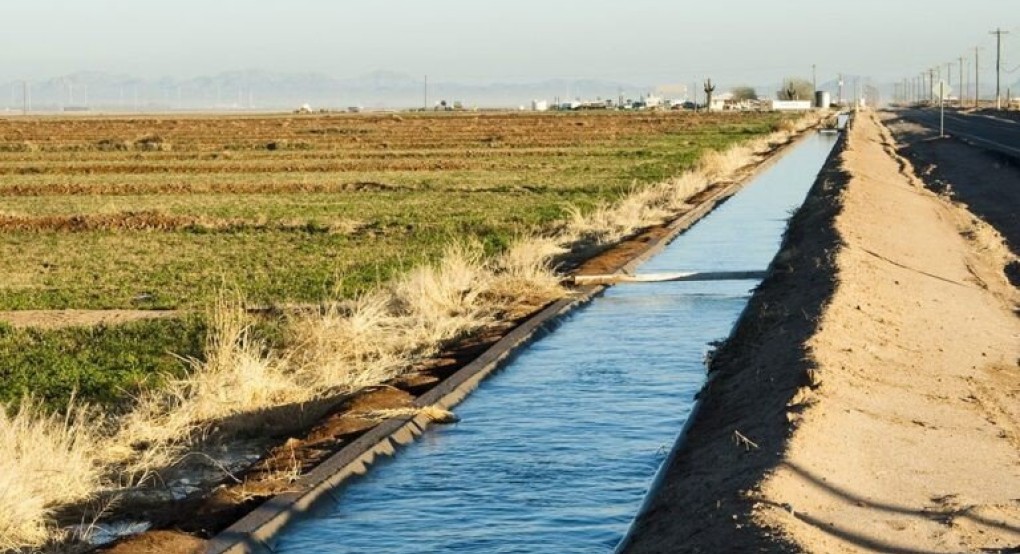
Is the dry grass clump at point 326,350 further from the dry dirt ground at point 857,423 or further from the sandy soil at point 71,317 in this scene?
the dry dirt ground at point 857,423

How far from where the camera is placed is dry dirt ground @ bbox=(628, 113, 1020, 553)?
776 centimetres

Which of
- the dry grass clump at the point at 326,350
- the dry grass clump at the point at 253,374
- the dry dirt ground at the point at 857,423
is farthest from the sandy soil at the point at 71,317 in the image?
the dry dirt ground at the point at 857,423

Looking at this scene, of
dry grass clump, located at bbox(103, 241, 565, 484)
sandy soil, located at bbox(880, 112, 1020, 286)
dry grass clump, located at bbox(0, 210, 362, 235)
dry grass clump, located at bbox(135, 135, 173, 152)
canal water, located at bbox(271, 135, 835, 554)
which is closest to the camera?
canal water, located at bbox(271, 135, 835, 554)

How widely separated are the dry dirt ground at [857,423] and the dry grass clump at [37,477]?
3.19 metres

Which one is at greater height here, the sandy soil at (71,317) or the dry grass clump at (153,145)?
the dry grass clump at (153,145)

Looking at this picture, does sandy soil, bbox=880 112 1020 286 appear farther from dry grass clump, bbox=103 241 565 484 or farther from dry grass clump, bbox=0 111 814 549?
dry grass clump, bbox=0 111 814 549

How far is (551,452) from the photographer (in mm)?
10820

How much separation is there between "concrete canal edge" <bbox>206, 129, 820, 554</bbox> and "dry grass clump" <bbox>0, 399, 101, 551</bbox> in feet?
3.27

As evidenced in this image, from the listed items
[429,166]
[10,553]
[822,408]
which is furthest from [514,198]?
[10,553]

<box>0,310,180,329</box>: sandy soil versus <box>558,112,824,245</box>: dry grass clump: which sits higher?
<box>558,112,824,245</box>: dry grass clump

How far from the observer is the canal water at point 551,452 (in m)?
8.80

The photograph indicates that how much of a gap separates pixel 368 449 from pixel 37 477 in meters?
2.26

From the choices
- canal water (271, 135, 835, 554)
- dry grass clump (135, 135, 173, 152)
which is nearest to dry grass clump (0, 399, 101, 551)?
canal water (271, 135, 835, 554)

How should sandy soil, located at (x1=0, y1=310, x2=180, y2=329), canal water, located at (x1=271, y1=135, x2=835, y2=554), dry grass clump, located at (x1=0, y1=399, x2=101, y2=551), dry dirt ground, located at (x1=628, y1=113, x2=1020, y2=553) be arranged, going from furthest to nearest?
sandy soil, located at (x1=0, y1=310, x2=180, y2=329) → canal water, located at (x1=271, y1=135, x2=835, y2=554) → dry grass clump, located at (x1=0, y1=399, x2=101, y2=551) → dry dirt ground, located at (x1=628, y1=113, x2=1020, y2=553)
